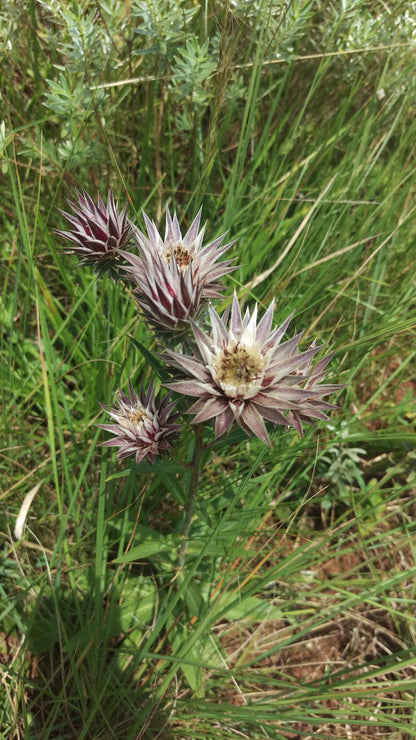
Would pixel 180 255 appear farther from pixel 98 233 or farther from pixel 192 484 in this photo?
pixel 192 484

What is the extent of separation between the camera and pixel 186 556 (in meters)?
2.06

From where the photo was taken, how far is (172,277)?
51.6 inches

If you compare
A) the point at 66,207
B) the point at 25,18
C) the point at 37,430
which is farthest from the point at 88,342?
the point at 25,18

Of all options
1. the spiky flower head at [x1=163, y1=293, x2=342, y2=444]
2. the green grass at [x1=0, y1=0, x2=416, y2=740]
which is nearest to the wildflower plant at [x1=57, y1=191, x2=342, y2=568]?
the spiky flower head at [x1=163, y1=293, x2=342, y2=444]

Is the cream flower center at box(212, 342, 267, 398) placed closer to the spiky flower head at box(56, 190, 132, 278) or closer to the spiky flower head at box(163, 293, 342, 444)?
the spiky flower head at box(163, 293, 342, 444)

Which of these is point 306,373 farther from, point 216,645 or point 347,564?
point 347,564

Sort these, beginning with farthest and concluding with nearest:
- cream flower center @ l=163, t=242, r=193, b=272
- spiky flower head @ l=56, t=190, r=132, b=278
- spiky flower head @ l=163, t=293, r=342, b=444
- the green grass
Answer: the green grass → spiky flower head @ l=56, t=190, r=132, b=278 → cream flower center @ l=163, t=242, r=193, b=272 → spiky flower head @ l=163, t=293, r=342, b=444

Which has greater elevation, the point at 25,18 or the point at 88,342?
the point at 25,18

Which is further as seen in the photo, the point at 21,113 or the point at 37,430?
the point at 21,113

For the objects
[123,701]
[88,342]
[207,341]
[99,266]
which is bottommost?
[123,701]

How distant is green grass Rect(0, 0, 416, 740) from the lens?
6.10ft

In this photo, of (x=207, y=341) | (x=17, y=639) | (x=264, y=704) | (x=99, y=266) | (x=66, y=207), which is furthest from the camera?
(x=66, y=207)

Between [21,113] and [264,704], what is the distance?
2976mm

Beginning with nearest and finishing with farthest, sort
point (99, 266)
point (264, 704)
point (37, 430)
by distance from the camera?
point (99, 266)
point (264, 704)
point (37, 430)
